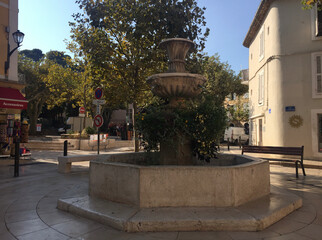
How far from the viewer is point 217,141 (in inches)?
189

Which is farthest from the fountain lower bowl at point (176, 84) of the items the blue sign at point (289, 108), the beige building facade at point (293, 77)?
the beige building facade at point (293, 77)

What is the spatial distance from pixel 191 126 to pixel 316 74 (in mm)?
10631

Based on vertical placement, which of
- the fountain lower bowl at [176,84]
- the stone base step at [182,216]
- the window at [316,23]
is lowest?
the stone base step at [182,216]

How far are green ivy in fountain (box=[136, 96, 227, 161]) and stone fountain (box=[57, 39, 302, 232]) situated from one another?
905mm

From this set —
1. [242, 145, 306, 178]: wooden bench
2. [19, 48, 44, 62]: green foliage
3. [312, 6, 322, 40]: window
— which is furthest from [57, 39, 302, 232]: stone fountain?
[19, 48, 44, 62]: green foliage

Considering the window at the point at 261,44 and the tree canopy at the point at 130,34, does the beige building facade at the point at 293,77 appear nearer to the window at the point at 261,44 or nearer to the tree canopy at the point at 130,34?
the window at the point at 261,44

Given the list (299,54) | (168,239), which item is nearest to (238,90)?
(299,54)

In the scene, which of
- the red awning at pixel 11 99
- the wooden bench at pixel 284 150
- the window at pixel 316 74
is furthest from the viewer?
the window at pixel 316 74

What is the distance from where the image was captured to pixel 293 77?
12336mm

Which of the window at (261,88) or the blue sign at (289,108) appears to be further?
the window at (261,88)

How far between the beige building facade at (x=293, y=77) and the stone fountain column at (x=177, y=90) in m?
9.23

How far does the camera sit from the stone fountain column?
4.82m

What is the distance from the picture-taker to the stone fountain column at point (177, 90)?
482 cm

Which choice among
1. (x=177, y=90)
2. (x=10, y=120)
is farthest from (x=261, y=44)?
(x=10, y=120)
